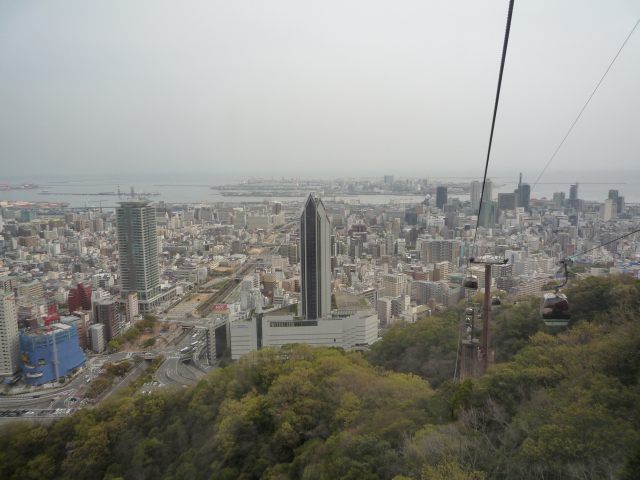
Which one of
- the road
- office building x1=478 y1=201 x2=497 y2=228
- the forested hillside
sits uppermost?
office building x1=478 y1=201 x2=497 y2=228

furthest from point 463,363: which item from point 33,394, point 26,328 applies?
point 26,328

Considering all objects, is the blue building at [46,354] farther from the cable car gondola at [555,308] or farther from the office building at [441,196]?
the office building at [441,196]

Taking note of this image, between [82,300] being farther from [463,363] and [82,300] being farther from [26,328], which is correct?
[463,363]

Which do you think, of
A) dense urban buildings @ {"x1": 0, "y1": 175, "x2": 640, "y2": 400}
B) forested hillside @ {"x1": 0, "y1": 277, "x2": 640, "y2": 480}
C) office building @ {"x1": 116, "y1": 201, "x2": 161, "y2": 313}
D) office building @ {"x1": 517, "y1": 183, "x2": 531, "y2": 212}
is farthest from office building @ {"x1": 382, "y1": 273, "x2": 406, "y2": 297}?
office building @ {"x1": 116, "y1": 201, "x2": 161, "y2": 313}

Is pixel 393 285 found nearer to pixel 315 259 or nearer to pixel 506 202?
pixel 506 202

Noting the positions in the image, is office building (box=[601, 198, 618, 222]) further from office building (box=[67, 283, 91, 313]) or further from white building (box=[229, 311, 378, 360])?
office building (box=[67, 283, 91, 313])

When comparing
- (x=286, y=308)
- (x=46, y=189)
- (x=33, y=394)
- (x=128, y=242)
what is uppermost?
(x=46, y=189)

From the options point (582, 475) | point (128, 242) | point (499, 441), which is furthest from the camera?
point (128, 242)
